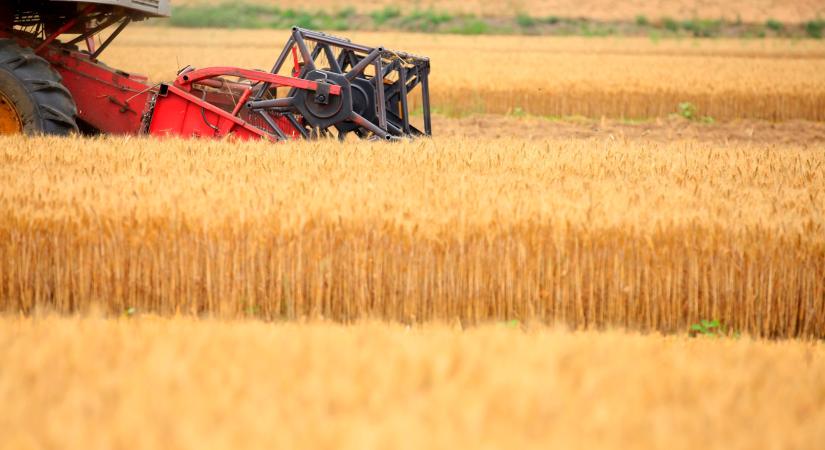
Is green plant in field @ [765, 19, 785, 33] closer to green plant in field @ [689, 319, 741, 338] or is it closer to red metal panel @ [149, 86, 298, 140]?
red metal panel @ [149, 86, 298, 140]

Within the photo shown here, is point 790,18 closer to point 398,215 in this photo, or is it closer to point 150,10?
point 150,10

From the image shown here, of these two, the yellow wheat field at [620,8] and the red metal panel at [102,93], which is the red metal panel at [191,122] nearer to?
the red metal panel at [102,93]

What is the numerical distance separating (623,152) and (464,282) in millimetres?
4189

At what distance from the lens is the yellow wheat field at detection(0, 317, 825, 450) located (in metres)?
3.03

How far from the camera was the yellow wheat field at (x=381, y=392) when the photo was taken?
303cm

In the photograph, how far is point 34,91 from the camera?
944 centimetres

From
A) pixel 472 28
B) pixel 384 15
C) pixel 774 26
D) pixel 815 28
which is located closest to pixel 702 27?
pixel 774 26

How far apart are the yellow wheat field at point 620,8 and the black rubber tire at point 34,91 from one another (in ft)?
154

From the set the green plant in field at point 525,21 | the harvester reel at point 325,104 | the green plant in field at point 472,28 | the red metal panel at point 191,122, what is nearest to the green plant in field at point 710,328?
the harvester reel at point 325,104

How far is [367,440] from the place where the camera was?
289 centimetres

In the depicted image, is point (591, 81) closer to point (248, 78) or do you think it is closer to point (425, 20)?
point (248, 78)

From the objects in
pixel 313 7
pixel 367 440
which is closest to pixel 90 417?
pixel 367 440

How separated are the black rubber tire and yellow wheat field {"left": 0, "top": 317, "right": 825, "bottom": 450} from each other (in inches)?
228

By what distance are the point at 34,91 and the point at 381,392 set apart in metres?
7.14
